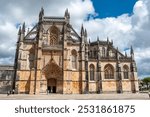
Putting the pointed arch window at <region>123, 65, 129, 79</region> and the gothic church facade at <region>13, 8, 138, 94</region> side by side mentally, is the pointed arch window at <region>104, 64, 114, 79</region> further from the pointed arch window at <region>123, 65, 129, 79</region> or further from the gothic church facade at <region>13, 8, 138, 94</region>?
the pointed arch window at <region>123, 65, 129, 79</region>

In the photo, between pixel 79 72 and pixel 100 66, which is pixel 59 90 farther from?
pixel 100 66

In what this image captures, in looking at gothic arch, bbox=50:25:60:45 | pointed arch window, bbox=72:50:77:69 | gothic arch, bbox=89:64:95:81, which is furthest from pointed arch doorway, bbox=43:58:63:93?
gothic arch, bbox=89:64:95:81

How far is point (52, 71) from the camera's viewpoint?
41500 mm

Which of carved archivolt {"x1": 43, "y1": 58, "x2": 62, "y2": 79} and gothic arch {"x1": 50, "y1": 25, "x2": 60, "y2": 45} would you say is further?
gothic arch {"x1": 50, "y1": 25, "x2": 60, "y2": 45}

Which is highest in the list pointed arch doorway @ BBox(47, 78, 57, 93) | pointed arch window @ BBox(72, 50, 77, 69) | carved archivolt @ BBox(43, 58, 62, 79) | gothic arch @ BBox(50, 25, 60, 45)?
gothic arch @ BBox(50, 25, 60, 45)

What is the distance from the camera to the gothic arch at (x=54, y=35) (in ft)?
143

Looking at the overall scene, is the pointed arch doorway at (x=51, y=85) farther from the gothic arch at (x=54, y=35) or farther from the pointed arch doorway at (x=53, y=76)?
the gothic arch at (x=54, y=35)

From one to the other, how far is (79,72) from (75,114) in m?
37.2

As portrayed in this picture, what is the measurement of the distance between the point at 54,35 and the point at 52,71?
8.48 meters

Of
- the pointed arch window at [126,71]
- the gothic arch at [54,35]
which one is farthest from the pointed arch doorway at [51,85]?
the pointed arch window at [126,71]

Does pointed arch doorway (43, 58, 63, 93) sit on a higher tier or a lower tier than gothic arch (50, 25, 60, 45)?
lower

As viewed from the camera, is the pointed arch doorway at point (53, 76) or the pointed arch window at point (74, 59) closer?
the pointed arch doorway at point (53, 76)

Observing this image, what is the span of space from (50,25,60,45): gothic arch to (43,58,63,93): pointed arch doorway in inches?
184

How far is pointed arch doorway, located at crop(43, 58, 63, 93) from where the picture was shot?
4092 centimetres
